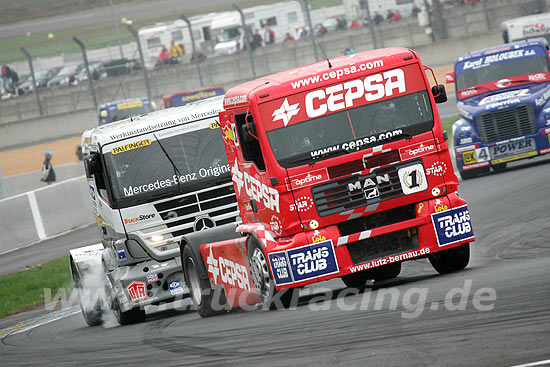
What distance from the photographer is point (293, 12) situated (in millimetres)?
46875

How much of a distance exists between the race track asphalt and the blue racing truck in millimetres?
5320

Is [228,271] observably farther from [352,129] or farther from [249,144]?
[352,129]

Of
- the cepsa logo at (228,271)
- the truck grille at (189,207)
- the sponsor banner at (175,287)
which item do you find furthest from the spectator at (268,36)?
the cepsa logo at (228,271)

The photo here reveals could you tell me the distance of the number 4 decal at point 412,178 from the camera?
9508mm

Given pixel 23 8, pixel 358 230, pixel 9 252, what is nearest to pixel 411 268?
pixel 358 230

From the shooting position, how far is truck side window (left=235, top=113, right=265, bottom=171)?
9.50 meters

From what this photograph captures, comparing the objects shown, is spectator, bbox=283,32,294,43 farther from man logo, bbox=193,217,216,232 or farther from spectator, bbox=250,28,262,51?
man logo, bbox=193,217,216,232

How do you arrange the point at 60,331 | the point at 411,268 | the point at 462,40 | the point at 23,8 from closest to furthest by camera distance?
the point at 411,268 < the point at 60,331 < the point at 462,40 < the point at 23,8

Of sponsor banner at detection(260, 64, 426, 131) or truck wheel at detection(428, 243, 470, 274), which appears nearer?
sponsor banner at detection(260, 64, 426, 131)

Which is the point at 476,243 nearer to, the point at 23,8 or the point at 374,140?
the point at 374,140

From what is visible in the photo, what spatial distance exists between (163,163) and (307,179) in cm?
329

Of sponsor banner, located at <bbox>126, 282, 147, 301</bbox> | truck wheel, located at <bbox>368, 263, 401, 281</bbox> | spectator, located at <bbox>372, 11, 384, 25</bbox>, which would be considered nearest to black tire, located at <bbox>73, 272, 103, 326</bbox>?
sponsor banner, located at <bbox>126, 282, 147, 301</bbox>

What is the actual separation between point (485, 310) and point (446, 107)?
31.6 metres

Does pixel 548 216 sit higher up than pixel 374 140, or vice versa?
pixel 374 140
